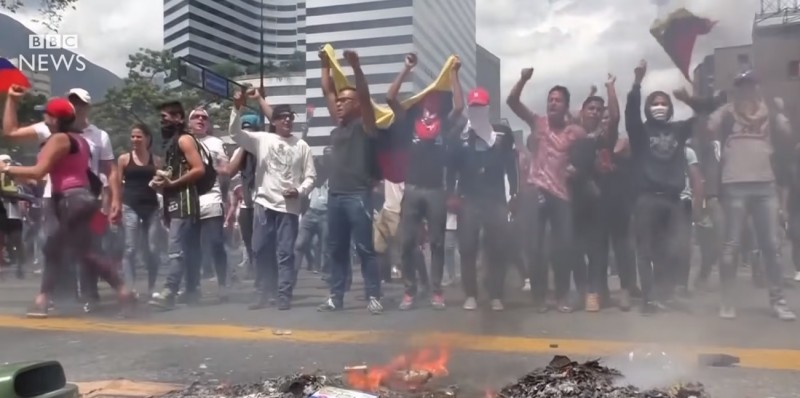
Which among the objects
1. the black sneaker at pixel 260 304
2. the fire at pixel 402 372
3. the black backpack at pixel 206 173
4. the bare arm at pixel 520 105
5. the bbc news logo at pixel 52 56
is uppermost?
the bbc news logo at pixel 52 56

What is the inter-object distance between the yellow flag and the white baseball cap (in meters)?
1.83

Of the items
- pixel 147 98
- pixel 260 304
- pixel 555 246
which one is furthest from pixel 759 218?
pixel 147 98

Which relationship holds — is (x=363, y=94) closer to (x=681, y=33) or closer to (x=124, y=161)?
(x=681, y=33)

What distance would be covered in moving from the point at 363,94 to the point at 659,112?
1793 millimetres

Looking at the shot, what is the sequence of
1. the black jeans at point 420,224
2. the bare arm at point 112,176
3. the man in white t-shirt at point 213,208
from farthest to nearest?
the man in white t-shirt at point 213,208, the bare arm at point 112,176, the black jeans at point 420,224

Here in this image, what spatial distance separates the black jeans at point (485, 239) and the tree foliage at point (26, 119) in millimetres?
3050

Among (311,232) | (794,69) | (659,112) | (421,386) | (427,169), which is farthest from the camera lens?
(311,232)

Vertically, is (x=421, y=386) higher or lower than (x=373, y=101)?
lower

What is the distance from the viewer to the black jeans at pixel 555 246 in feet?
17.9

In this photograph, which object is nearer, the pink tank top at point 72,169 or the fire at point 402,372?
the fire at point 402,372

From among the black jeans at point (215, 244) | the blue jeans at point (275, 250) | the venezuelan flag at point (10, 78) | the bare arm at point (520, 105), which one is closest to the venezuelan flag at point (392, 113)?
the bare arm at point (520, 105)

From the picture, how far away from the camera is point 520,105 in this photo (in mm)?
5145

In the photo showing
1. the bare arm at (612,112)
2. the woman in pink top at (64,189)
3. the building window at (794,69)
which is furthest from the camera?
the woman in pink top at (64,189)

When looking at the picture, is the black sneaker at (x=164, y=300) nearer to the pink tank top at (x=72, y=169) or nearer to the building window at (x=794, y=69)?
the pink tank top at (x=72, y=169)
